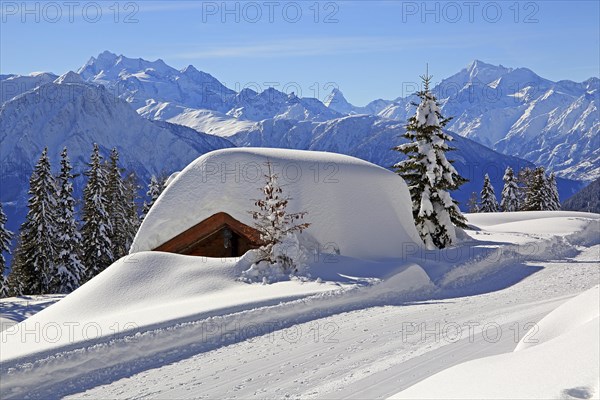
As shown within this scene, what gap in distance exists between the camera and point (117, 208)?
39031 millimetres

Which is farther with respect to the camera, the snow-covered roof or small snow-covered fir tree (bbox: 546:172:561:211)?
small snow-covered fir tree (bbox: 546:172:561:211)

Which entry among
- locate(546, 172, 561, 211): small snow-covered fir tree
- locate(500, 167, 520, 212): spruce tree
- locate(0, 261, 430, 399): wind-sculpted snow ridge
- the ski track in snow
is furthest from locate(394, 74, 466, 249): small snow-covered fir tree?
locate(500, 167, 520, 212): spruce tree

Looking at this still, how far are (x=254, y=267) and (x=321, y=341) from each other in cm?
565

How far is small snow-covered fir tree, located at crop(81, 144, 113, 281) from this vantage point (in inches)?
1380

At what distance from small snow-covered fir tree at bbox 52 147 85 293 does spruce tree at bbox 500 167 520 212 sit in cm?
3866

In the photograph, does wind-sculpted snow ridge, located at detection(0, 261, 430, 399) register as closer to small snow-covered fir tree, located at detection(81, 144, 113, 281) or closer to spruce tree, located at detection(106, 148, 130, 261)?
small snow-covered fir tree, located at detection(81, 144, 113, 281)

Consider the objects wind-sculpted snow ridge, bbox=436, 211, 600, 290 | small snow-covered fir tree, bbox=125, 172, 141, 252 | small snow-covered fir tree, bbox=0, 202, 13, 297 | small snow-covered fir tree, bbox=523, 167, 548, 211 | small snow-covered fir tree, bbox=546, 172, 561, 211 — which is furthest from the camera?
small snow-covered fir tree, bbox=546, 172, 561, 211

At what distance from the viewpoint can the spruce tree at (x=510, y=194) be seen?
5531 centimetres

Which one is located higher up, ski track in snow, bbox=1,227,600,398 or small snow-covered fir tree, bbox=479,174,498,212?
small snow-covered fir tree, bbox=479,174,498,212

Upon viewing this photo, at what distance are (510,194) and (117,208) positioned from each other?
1424 inches

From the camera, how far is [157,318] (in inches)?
454

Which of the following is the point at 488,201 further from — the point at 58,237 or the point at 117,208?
the point at 58,237

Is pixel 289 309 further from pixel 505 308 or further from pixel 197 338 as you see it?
pixel 505 308

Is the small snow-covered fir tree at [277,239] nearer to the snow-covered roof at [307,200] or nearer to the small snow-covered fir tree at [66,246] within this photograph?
the snow-covered roof at [307,200]
